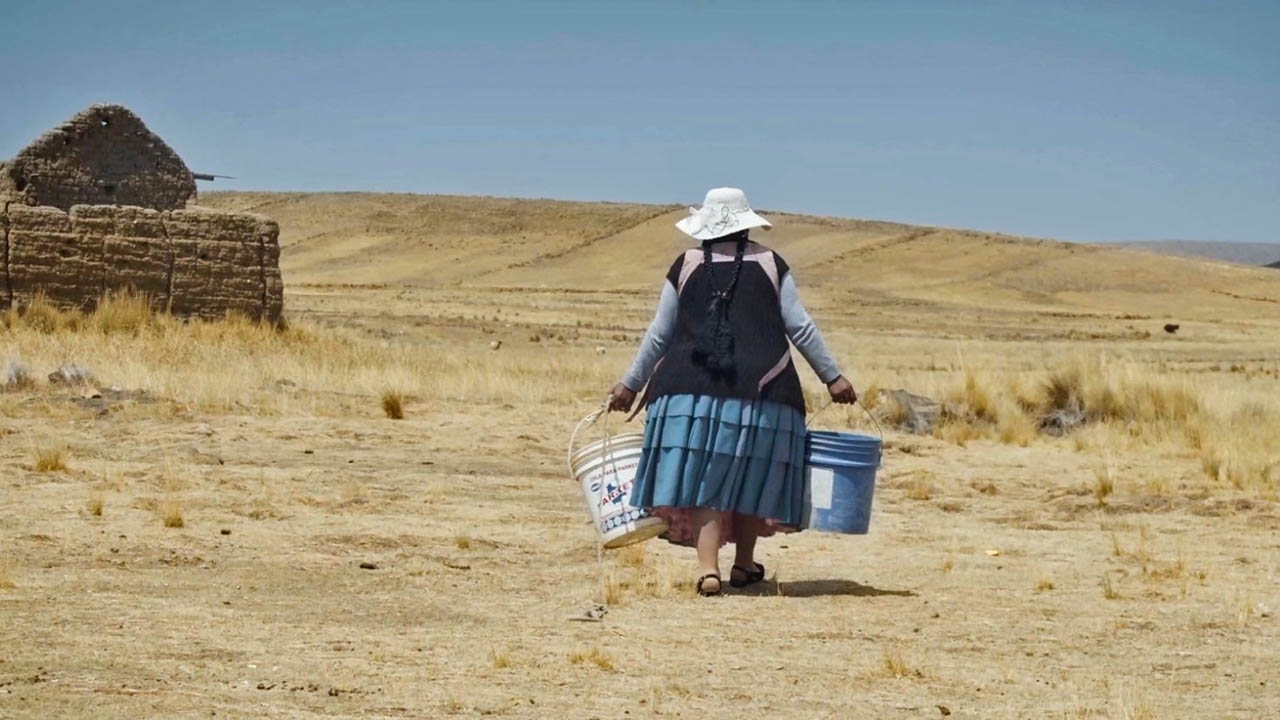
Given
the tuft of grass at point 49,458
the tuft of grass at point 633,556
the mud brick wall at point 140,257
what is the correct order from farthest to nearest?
the mud brick wall at point 140,257, the tuft of grass at point 49,458, the tuft of grass at point 633,556

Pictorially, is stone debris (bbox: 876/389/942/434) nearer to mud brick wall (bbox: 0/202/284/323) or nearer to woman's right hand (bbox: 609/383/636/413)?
mud brick wall (bbox: 0/202/284/323)

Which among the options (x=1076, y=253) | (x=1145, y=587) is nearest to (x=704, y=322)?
(x=1145, y=587)

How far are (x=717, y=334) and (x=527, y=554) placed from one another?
2177 mm

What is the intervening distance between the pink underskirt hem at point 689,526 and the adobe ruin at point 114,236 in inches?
501

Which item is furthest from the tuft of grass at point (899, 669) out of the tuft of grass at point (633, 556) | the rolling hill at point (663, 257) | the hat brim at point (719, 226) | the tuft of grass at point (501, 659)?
the rolling hill at point (663, 257)

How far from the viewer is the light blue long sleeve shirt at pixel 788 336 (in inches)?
320

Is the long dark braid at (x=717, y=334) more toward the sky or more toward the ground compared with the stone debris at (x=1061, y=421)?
more toward the sky

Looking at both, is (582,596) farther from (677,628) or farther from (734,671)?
(734,671)

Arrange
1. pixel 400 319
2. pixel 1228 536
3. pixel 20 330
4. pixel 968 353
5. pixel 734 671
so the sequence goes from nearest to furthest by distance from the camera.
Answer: pixel 734 671 → pixel 1228 536 → pixel 20 330 → pixel 968 353 → pixel 400 319

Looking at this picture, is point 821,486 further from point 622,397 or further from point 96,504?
→ point 96,504

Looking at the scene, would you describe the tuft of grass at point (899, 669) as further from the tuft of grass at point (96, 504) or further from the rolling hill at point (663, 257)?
the rolling hill at point (663, 257)

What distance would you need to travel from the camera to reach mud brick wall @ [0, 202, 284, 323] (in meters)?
19.6

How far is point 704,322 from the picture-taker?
8141mm

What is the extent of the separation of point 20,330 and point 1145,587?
1336 centimetres
